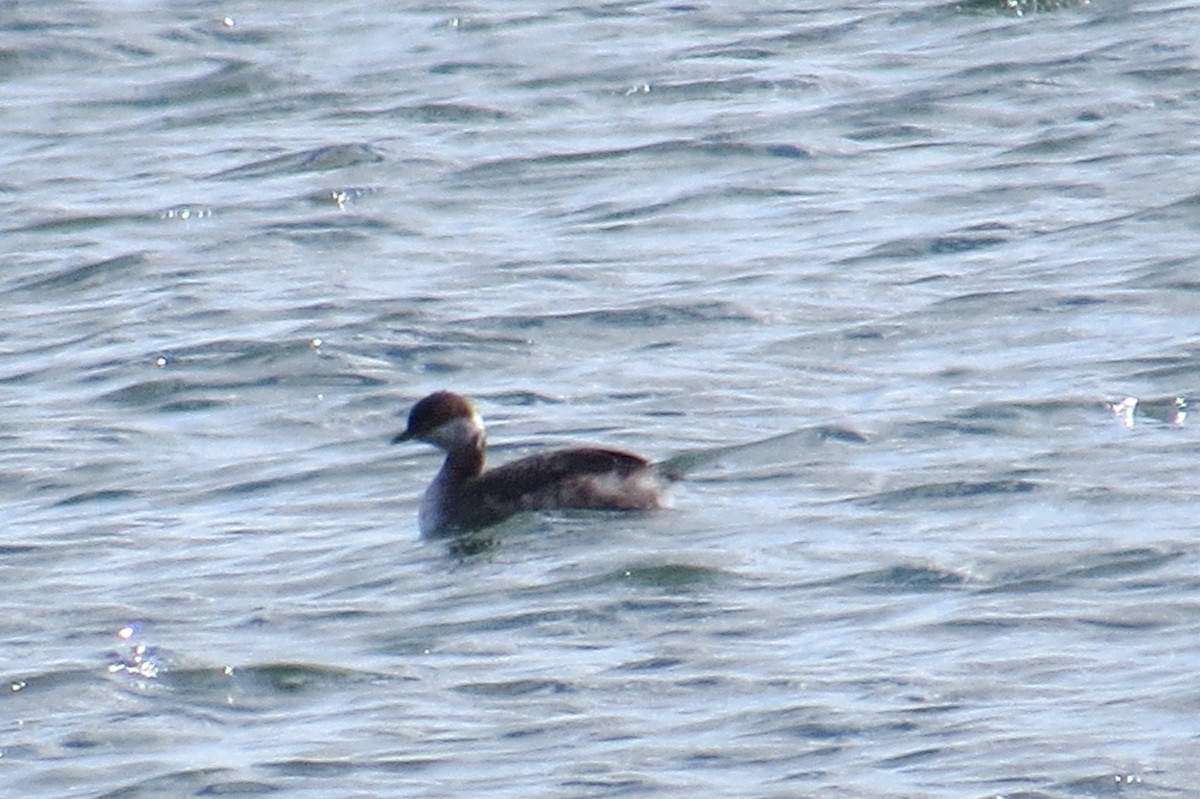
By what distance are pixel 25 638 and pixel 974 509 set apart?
3308 millimetres

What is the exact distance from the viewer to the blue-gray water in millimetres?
9203

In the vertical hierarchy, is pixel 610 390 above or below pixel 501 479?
below

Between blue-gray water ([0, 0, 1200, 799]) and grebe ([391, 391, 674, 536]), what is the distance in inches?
5.2

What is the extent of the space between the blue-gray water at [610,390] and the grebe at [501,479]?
0.13 m

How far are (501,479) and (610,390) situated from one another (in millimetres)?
1887

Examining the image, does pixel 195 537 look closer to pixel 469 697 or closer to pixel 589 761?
pixel 469 697

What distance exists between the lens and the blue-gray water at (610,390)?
9.20 meters

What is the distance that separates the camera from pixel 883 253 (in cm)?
1562

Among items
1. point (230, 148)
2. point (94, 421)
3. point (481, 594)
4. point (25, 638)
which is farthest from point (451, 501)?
point (230, 148)

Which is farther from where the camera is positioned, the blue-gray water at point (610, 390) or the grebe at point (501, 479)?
the grebe at point (501, 479)

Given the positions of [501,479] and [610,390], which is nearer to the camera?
[501,479]

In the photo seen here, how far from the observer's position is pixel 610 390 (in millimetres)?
13664

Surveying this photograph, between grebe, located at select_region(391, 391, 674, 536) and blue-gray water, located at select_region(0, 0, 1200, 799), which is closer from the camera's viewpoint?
blue-gray water, located at select_region(0, 0, 1200, 799)

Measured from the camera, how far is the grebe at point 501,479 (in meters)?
11.4
